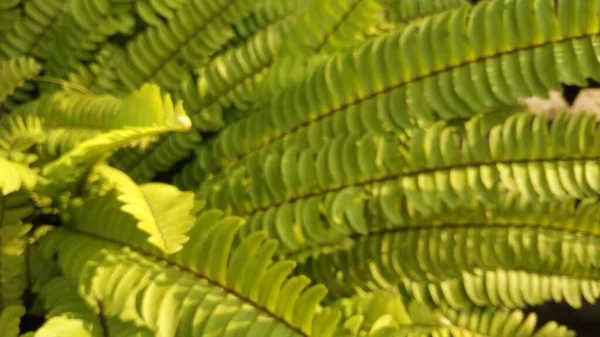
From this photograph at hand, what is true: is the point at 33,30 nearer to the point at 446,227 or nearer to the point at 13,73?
the point at 13,73

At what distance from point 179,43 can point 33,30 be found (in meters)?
0.26

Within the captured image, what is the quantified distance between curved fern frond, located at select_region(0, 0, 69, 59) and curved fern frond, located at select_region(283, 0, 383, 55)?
40 centimetres

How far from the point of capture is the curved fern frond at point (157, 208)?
2.19 ft

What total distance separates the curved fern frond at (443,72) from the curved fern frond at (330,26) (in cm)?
6

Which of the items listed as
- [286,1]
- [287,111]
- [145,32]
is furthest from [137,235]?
[286,1]

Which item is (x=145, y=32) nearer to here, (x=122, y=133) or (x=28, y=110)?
(x=28, y=110)

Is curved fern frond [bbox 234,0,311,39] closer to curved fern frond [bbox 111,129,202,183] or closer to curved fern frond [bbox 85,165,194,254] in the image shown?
curved fern frond [bbox 111,129,202,183]

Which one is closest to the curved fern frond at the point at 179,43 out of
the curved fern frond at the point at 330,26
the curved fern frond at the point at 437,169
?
the curved fern frond at the point at 330,26

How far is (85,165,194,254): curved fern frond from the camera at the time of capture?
0.67 m

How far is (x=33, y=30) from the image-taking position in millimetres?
1037

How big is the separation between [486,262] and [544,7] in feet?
1.33

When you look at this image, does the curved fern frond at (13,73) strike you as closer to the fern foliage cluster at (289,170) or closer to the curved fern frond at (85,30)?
the fern foliage cluster at (289,170)

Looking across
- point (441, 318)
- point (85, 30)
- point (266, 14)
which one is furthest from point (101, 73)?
point (441, 318)

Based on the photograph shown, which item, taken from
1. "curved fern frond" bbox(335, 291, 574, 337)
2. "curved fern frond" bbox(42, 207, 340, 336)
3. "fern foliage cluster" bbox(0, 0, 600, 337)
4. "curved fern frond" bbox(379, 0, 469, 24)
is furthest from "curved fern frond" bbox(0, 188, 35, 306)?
"curved fern frond" bbox(379, 0, 469, 24)
